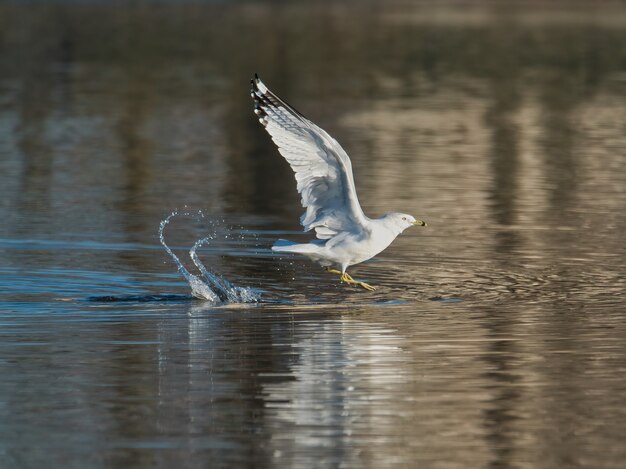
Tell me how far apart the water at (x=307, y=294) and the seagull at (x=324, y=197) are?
0.51 meters

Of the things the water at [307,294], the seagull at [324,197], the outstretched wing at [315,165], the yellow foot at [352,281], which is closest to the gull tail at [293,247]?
the seagull at [324,197]

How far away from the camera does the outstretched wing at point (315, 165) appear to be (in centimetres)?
1499

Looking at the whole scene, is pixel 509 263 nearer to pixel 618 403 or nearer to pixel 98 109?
pixel 618 403

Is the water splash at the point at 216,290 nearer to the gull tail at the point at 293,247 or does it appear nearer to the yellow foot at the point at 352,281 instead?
the gull tail at the point at 293,247

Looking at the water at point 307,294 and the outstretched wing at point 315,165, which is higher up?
the outstretched wing at point 315,165

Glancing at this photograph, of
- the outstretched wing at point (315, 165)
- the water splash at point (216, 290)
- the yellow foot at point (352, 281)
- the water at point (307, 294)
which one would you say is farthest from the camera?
the yellow foot at point (352, 281)

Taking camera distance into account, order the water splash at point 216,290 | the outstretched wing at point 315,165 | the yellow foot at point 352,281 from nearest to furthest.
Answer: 1. the outstretched wing at point 315,165
2. the water splash at point 216,290
3. the yellow foot at point 352,281

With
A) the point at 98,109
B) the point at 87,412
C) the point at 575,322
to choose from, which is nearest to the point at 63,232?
the point at 575,322

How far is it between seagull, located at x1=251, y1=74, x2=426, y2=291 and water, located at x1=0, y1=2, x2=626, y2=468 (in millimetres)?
506

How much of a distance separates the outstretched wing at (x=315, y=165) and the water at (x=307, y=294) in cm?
75

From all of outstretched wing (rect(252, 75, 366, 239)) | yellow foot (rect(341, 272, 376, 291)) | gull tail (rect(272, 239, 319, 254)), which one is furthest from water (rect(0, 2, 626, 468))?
outstretched wing (rect(252, 75, 366, 239))

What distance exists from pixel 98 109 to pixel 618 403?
28.7 m

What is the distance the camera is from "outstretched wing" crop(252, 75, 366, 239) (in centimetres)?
1499

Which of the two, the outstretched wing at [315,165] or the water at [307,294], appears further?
the outstretched wing at [315,165]
